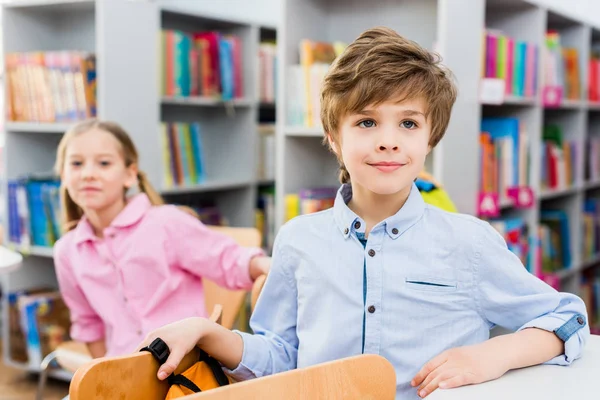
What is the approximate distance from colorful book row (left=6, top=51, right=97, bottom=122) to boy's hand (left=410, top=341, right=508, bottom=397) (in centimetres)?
254

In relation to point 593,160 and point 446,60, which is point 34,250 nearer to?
point 446,60

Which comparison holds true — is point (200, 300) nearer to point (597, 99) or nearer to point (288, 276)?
point (288, 276)

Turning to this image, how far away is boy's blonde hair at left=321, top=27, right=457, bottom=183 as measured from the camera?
3.96 ft

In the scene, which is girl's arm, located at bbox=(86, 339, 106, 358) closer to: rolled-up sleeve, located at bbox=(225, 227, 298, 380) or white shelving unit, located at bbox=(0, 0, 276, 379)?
rolled-up sleeve, located at bbox=(225, 227, 298, 380)

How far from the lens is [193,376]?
1.12 m

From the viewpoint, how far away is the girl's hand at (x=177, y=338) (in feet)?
3.38

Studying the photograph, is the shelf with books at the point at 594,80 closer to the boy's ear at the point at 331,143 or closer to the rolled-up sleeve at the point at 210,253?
the rolled-up sleeve at the point at 210,253

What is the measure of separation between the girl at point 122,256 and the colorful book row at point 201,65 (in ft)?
4.90

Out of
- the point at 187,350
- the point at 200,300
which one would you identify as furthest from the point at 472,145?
the point at 187,350

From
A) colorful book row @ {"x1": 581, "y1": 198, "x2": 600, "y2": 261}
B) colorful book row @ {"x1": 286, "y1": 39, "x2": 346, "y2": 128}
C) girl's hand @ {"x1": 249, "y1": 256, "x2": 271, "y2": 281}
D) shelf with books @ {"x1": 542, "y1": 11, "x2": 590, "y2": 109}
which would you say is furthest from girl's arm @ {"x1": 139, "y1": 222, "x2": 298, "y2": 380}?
colorful book row @ {"x1": 581, "y1": 198, "x2": 600, "y2": 261}

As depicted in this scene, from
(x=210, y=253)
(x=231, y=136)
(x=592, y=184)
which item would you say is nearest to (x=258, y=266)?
(x=210, y=253)

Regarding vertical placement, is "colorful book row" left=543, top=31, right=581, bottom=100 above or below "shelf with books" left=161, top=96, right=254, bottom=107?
above

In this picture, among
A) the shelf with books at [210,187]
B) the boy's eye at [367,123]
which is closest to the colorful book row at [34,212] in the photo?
the shelf with books at [210,187]

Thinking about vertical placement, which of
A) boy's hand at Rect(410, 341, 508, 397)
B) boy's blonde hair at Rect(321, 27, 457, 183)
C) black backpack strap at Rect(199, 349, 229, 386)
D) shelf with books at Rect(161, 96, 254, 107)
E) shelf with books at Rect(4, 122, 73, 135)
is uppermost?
shelf with books at Rect(161, 96, 254, 107)
